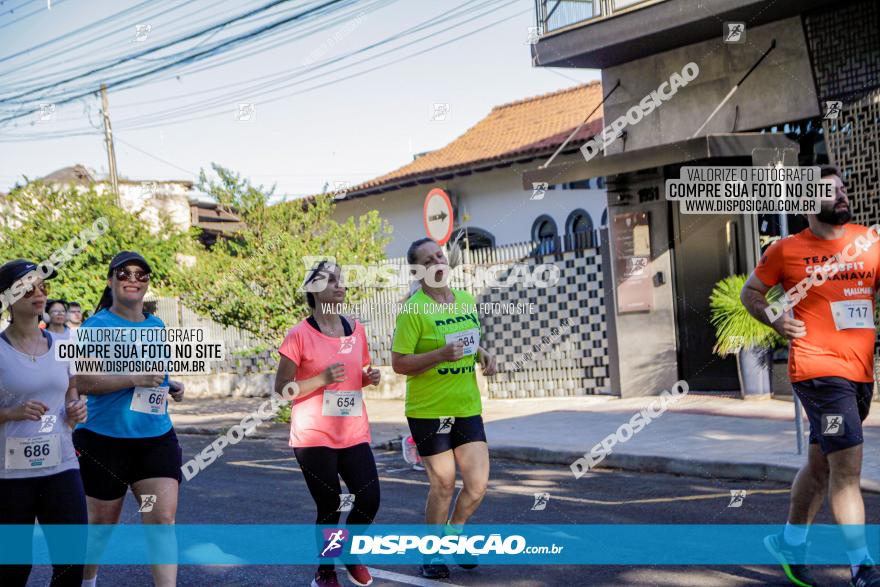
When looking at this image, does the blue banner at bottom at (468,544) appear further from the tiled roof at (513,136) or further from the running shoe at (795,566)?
the tiled roof at (513,136)

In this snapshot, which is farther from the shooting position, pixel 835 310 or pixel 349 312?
pixel 349 312

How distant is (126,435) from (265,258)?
992cm

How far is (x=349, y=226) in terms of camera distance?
15523mm

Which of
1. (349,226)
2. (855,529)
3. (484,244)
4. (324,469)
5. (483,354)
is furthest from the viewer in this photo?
(484,244)

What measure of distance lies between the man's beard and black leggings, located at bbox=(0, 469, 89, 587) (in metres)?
3.85

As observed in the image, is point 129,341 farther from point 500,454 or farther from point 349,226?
point 349,226

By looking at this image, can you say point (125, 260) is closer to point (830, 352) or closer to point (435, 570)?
point (435, 570)

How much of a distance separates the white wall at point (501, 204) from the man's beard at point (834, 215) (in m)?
15.8

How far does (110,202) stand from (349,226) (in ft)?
36.6

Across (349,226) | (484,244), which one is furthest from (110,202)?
(349,226)

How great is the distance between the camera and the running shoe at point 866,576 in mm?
4766

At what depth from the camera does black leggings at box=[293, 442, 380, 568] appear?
5.60 meters

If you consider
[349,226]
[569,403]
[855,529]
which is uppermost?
[349,226]

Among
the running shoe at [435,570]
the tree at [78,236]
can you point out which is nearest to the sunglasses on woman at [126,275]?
the running shoe at [435,570]
